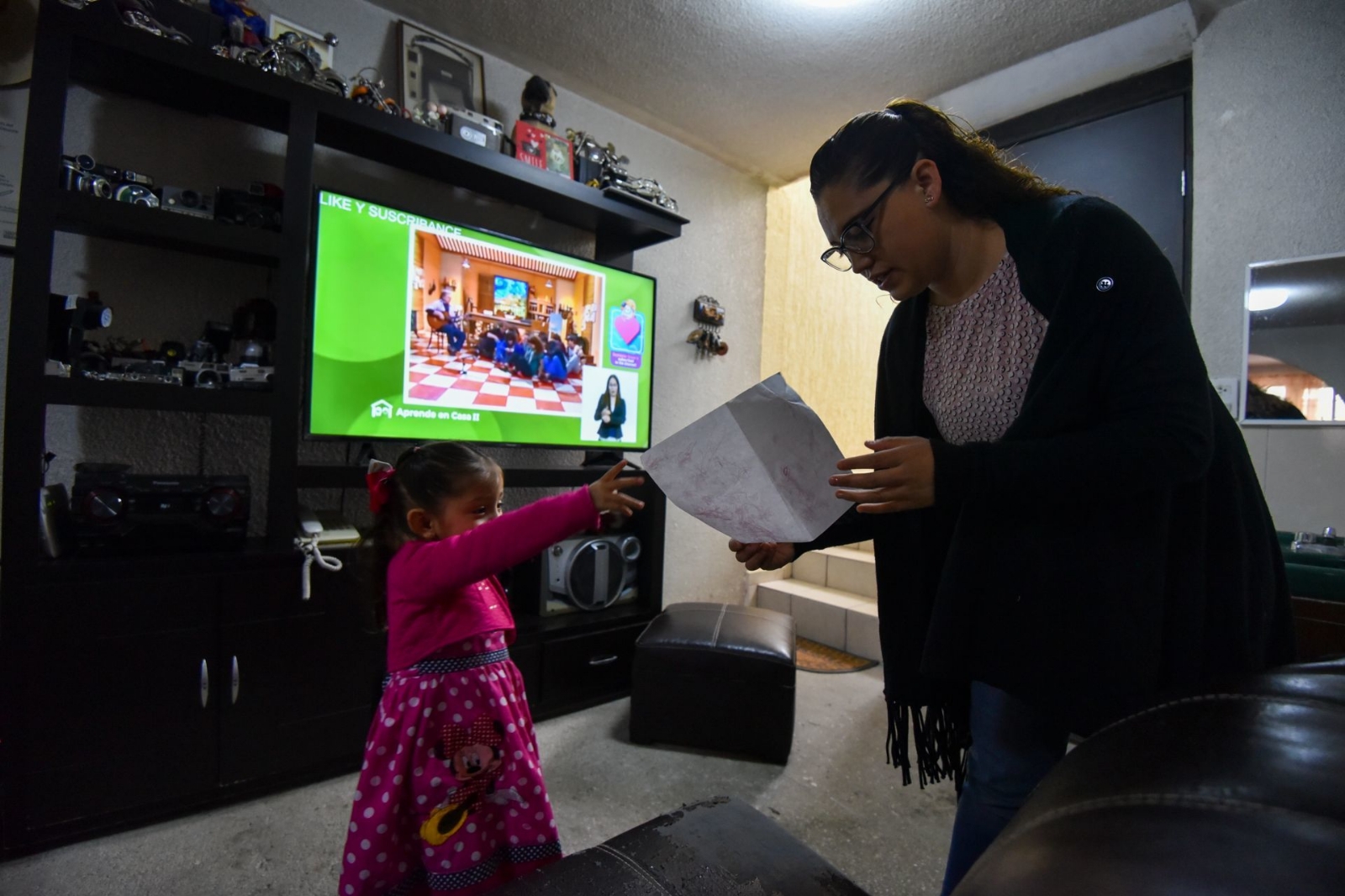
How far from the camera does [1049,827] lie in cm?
31

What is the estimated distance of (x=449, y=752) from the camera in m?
1.00

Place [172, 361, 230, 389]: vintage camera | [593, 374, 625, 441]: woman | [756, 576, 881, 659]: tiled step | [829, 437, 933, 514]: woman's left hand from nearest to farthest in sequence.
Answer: [829, 437, 933, 514]: woman's left hand → [172, 361, 230, 389]: vintage camera → [593, 374, 625, 441]: woman → [756, 576, 881, 659]: tiled step

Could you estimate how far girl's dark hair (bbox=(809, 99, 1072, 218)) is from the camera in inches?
32.8

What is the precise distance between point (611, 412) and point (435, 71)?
1282 millimetres

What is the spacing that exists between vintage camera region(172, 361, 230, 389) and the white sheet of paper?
4.44 ft

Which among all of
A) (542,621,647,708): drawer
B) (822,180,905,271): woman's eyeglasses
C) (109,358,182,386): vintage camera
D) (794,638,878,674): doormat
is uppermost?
(822,180,905,271): woman's eyeglasses

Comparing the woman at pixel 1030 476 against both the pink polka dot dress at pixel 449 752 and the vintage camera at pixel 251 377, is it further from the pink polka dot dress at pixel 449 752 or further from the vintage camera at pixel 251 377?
the vintage camera at pixel 251 377

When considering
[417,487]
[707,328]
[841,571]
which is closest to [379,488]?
[417,487]

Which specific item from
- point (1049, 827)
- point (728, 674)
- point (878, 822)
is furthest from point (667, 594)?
point (1049, 827)

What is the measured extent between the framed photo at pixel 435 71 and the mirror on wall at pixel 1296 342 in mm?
2605

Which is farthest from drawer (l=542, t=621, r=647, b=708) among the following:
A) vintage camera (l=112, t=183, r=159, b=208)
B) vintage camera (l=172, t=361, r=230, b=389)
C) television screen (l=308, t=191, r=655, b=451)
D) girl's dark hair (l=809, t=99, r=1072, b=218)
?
girl's dark hair (l=809, t=99, r=1072, b=218)

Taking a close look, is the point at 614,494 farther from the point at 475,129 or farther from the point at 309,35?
the point at 309,35

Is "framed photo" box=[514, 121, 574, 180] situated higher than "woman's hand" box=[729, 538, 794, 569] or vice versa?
"framed photo" box=[514, 121, 574, 180]

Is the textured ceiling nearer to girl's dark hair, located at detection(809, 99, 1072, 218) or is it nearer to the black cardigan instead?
girl's dark hair, located at detection(809, 99, 1072, 218)
